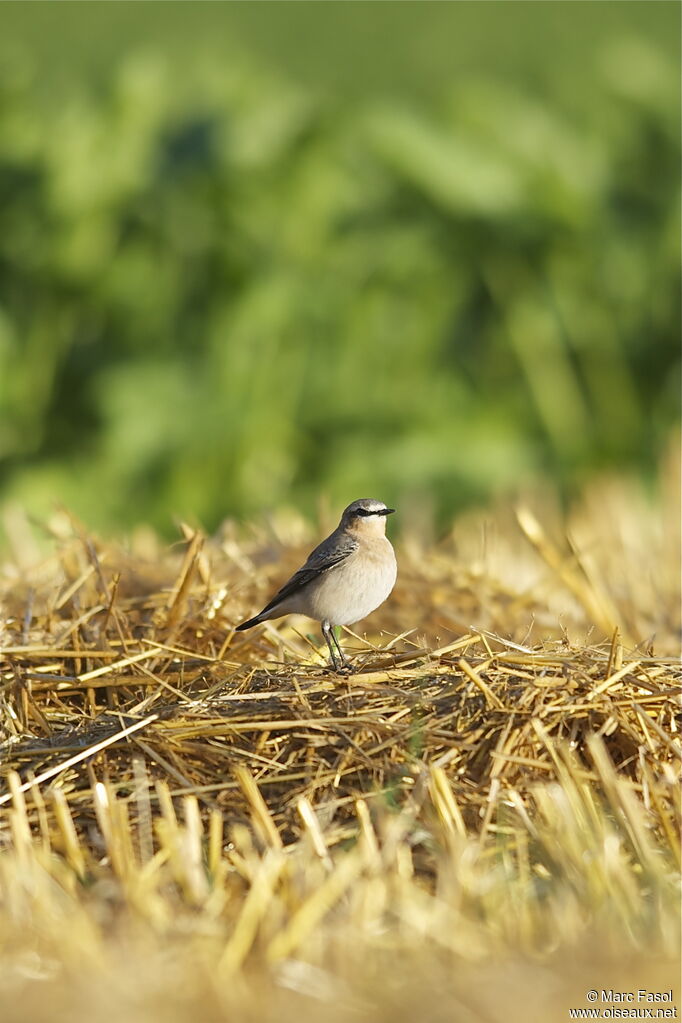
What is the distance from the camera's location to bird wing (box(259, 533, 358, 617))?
5.29 metres

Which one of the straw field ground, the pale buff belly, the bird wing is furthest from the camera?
the bird wing

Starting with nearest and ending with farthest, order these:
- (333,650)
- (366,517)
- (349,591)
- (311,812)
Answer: (311,812) < (349,591) < (333,650) < (366,517)

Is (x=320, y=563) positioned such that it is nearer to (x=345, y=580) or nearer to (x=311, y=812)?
(x=345, y=580)

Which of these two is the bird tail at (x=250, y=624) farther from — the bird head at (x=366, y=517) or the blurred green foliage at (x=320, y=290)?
the blurred green foliage at (x=320, y=290)

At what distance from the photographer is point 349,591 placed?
5.15 meters

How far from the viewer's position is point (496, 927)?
3303 mm

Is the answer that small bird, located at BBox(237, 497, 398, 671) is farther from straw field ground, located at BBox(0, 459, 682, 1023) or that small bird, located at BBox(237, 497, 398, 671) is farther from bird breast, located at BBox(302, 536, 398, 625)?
straw field ground, located at BBox(0, 459, 682, 1023)

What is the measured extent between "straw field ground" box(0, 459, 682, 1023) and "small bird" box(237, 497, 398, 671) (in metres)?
0.26

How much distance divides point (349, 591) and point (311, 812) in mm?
1392

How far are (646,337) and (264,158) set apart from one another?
13.2 ft

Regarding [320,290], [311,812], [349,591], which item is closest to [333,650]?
[349,591]

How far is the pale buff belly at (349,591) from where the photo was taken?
514 cm

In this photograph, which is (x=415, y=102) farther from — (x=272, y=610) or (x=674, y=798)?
(x=674, y=798)

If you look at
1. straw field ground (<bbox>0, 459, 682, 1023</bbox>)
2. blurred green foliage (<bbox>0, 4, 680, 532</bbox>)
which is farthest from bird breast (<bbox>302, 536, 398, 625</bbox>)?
blurred green foliage (<bbox>0, 4, 680, 532</bbox>)
